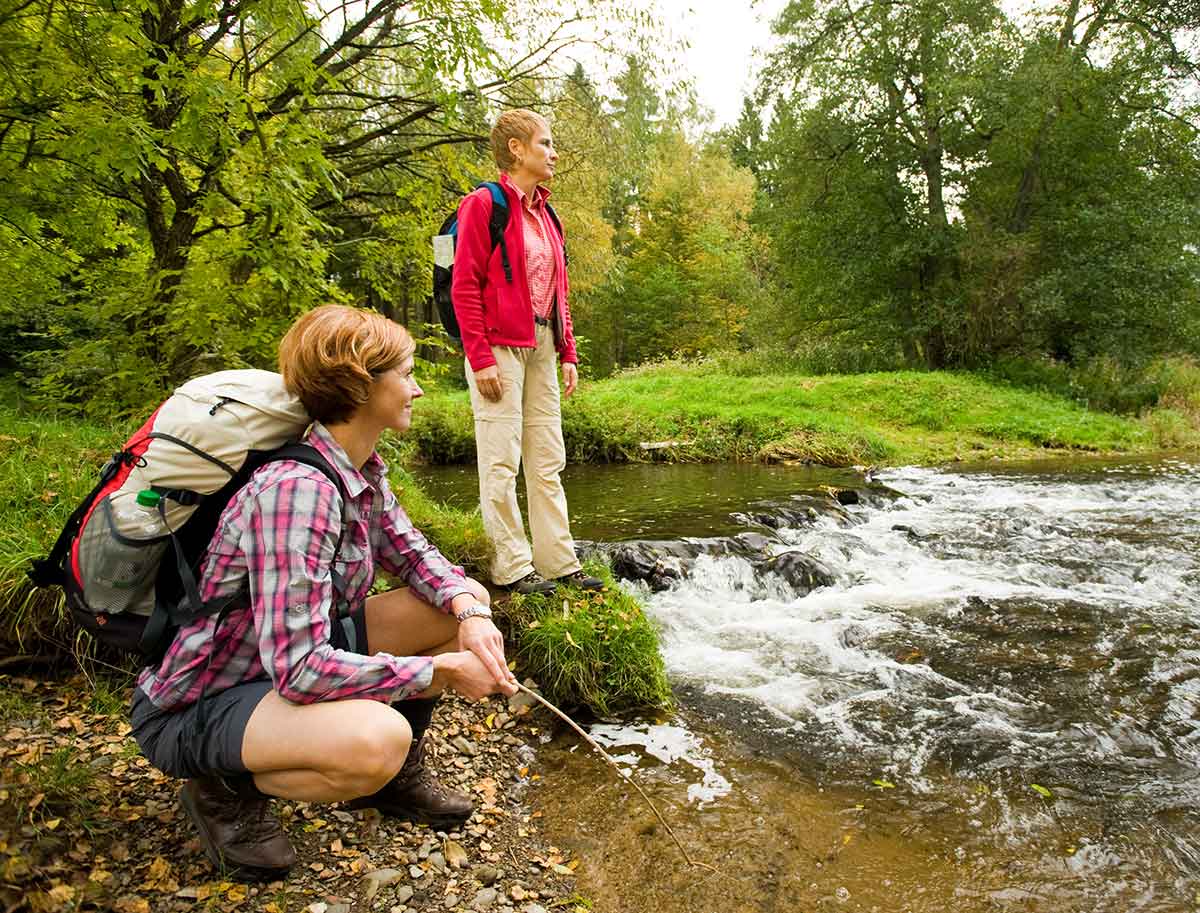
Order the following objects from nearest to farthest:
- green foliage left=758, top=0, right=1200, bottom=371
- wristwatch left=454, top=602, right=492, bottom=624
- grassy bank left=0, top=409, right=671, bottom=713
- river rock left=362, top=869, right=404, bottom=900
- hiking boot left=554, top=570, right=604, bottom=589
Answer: river rock left=362, top=869, right=404, bottom=900 < wristwatch left=454, top=602, right=492, bottom=624 < grassy bank left=0, top=409, right=671, bottom=713 < hiking boot left=554, top=570, right=604, bottom=589 < green foliage left=758, top=0, right=1200, bottom=371

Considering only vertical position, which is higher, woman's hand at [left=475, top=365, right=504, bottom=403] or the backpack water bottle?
woman's hand at [left=475, top=365, right=504, bottom=403]

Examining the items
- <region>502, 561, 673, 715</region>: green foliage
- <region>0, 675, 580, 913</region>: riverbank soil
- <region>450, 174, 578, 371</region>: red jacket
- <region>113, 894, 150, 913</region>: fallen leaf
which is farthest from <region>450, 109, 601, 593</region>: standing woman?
<region>113, 894, 150, 913</region>: fallen leaf

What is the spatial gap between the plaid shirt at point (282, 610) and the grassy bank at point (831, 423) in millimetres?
9169

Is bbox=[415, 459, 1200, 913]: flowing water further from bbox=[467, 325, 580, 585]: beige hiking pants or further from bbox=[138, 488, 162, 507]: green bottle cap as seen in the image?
bbox=[138, 488, 162, 507]: green bottle cap

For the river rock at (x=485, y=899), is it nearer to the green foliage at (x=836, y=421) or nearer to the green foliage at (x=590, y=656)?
the green foliage at (x=590, y=656)

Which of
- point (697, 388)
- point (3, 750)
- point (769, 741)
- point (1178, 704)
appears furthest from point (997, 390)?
point (3, 750)

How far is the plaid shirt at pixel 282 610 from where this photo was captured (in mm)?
1815

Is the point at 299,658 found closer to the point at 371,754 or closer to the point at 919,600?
the point at 371,754

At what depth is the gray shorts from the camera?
6.27ft

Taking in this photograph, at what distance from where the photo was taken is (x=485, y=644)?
87.6 inches

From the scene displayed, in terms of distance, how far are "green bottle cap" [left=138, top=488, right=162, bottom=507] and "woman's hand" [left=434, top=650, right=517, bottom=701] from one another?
811 millimetres

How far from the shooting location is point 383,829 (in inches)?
98.6

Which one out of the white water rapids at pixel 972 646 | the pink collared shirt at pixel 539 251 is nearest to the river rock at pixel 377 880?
the white water rapids at pixel 972 646

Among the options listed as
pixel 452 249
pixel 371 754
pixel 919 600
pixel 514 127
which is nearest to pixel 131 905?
pixel 371 754
